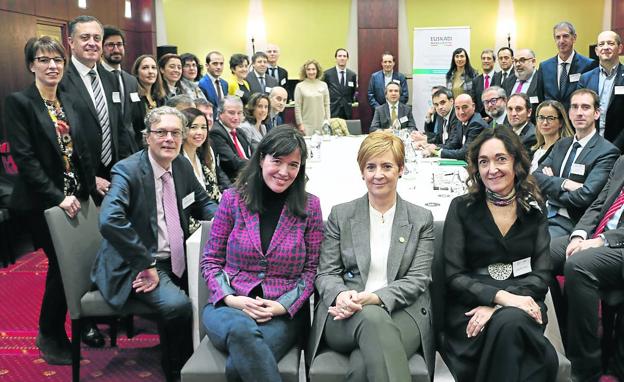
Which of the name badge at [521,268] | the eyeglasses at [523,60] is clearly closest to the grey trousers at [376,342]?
the name badge at [521,268]

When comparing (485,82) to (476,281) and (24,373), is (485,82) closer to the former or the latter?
(476,281)

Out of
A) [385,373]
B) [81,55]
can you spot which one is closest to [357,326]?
[385,373]

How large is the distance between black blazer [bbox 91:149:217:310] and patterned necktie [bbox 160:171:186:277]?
3 cm

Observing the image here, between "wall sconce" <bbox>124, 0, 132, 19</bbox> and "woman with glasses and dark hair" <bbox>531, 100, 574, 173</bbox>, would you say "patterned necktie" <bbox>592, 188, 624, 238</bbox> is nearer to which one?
"woman with glasses and dark hair" <bbox>531, 100, 574, 173</bbox>

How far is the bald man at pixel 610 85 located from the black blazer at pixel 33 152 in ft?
14.0

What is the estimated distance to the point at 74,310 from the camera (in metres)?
2.76

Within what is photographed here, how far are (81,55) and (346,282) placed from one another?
→ 7.46 feet

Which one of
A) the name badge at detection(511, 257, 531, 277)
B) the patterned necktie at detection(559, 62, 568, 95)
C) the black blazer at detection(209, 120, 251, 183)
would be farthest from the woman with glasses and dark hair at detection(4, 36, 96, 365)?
the patterned necktie at detection(559, 62, 568, 95)

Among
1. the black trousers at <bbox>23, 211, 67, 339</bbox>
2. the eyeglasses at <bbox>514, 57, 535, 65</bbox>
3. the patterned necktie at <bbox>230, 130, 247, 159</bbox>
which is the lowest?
the black trousers at <bbox>23, 211, 67, 339</bbox>

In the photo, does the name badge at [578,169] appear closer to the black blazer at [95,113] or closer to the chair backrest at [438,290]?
the chair backrest at [438,290]

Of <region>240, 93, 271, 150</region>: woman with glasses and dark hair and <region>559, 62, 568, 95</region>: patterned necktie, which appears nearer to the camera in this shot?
<region>240, 93, 271, 150</region>: woman with glasses and dark hair

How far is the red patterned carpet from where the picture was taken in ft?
9.89

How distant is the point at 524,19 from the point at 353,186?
8409mm

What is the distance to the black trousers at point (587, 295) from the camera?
9.00ft
